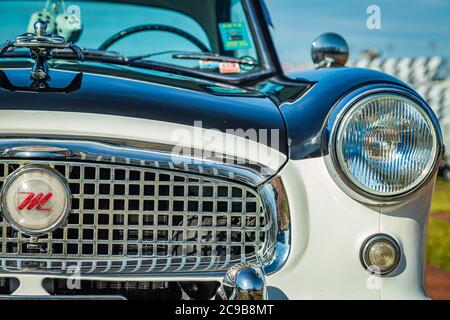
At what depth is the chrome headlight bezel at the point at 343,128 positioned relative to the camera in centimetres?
242

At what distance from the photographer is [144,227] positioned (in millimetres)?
2402

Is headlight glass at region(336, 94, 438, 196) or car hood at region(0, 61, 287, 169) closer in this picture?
car hood at region(0, 61, 287, 169)

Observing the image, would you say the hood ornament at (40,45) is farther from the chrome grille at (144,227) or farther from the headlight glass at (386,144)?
the headlight glass at (386,144)

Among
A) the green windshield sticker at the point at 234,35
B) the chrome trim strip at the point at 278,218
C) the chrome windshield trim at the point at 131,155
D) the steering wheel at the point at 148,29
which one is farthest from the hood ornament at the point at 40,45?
the green windshield sticker at the point at 234,35

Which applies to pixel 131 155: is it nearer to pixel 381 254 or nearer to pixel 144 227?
pixel 144 227

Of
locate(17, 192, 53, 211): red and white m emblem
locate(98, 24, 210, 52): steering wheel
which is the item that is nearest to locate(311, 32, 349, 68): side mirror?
locate(98, 24, 210, 52): steering wheel

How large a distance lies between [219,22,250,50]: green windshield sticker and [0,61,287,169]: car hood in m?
1.16

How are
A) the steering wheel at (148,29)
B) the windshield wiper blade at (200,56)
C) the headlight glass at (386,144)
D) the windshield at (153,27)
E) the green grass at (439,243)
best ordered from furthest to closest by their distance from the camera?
the green grass at (439,243) < the steering wheel at (148,29) < the windshield at (153,27) < the windshield wiper blade at (200,56) < the headlight glass at (386,144)

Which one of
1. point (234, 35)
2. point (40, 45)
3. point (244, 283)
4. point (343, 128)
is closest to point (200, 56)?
point (234, 35)

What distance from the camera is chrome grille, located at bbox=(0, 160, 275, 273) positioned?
7.76ft

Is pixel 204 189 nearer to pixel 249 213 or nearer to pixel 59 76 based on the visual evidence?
pixel 249 213

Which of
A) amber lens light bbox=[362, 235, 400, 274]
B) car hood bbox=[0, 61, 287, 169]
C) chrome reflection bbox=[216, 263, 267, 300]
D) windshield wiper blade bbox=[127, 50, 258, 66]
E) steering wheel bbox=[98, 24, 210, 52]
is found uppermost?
steering wheel bbox=[98, 24, 210, 52]

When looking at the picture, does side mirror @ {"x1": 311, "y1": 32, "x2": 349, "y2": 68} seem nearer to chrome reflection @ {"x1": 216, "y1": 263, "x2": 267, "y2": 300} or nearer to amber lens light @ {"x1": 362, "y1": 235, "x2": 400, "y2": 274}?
amber lens light @ {"x1": 362, "y1": 235, "x2": 400, "y2": 274}

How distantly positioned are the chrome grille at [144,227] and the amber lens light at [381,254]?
31 cm
